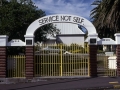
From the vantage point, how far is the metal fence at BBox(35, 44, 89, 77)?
1560cm

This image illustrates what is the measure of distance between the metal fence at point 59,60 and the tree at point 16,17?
5.81 m

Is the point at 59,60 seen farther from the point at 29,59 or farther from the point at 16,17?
the point at 16,17

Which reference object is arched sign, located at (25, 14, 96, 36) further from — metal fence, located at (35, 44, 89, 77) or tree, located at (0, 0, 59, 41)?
tree, located at (0, 0, 59, 41)

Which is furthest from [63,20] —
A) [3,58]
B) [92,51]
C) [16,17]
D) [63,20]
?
[16,17]

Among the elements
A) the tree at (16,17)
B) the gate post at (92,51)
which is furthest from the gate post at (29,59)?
the tree at (16,17)

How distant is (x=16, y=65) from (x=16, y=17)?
7.16 meters

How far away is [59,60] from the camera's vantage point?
51.4 ft

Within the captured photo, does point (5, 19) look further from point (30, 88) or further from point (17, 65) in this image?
point (30, 88)

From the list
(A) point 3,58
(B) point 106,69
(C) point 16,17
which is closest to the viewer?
(A) point 3,58

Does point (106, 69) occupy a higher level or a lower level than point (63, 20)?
lower

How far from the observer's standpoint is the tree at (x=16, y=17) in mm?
20500

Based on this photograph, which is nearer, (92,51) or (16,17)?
(92,51)

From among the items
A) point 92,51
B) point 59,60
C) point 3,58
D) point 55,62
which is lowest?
point 55,62

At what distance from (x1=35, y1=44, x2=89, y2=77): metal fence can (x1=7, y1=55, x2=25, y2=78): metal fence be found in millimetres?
835
